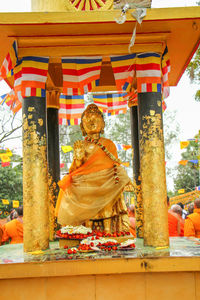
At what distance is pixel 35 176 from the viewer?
22.1ft

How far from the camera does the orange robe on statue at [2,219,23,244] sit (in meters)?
9.10

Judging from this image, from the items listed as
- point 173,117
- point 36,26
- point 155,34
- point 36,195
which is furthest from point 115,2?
point 173,117

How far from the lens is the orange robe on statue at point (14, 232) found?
29.9ft

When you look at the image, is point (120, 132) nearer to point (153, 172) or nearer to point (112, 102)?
point (112, 102)

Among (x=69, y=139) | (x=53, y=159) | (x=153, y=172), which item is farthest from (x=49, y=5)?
(x=69, y=139)

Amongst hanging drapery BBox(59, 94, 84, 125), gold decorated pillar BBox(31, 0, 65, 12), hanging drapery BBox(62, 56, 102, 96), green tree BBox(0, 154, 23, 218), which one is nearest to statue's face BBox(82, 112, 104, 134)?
hanging drapery BBox(62, 56, 102, 96)

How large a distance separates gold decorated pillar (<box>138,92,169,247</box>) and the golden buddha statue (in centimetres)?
84

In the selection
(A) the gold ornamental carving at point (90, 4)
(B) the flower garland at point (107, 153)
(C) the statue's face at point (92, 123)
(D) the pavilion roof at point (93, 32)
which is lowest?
(B) the flower garland at point (107, 153)

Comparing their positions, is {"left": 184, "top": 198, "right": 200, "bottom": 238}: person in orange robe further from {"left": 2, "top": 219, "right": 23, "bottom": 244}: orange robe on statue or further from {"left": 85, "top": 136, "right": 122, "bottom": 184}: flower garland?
{"left": 2, "top": 219, "right": 23, "bottom": 244}: orange robe on statue

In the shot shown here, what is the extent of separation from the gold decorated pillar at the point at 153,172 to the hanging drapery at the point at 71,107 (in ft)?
10.5

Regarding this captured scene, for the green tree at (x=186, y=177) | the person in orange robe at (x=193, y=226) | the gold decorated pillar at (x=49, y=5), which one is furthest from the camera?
the green tree at (x=186, y=177)

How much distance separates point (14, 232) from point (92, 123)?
3.28m

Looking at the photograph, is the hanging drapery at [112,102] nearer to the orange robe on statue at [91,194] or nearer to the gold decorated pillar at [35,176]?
the orange robe on statue at [91,194]

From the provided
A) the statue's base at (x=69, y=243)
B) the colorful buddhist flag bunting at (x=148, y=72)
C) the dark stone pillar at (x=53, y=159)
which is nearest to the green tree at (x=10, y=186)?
the dark stone pillar at (x=53, y=159)
